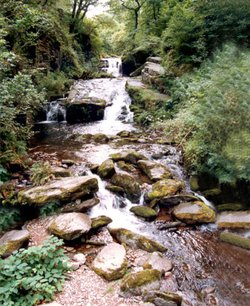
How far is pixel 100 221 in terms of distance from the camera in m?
4.77

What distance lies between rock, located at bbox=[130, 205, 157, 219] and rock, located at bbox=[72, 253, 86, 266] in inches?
58.2

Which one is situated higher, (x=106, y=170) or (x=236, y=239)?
Answer: (x=106, y=170)

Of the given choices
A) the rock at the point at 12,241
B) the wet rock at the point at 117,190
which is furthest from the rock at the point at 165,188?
the rock at the point at 12,241

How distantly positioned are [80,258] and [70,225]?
0.58 meters

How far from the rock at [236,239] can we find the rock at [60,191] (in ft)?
8.43

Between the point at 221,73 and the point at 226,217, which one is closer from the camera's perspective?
the point at 226,217

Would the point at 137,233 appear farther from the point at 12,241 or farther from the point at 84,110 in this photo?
the point at 84,110

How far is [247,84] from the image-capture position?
588cm

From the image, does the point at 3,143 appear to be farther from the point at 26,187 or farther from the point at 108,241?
the point at 108,241

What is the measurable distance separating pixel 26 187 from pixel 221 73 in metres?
5.23

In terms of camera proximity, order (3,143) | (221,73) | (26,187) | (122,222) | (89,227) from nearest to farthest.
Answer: (89,227), (122,222), (26,187), (3,143), (221,73)

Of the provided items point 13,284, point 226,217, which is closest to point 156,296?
point 13,284

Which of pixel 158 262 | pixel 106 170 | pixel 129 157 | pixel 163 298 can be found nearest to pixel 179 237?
pixel 158 262

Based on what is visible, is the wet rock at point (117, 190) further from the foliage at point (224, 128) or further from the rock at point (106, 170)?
the foliage at point (224, 128)
